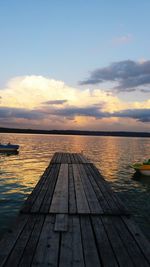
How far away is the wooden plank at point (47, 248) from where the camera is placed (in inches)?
207

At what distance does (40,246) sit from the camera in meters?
5.99

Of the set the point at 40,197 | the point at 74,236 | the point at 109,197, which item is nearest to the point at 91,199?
the point at 109,197

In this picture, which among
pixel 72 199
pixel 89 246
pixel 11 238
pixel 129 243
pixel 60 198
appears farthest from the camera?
pixel 60 198

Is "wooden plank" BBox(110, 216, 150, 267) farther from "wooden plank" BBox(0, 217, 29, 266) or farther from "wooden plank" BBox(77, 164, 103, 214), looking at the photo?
"wooden plank" BBox(0, 217, 29, 266)

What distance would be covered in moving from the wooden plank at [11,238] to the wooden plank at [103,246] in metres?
2.04

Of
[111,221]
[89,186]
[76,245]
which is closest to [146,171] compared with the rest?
[89,186]

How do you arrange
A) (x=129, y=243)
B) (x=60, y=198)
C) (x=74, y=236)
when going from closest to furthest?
(x=129, y=243)
(x=74, y=236)
(x=60, y=198)

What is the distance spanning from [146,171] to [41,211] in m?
19.6

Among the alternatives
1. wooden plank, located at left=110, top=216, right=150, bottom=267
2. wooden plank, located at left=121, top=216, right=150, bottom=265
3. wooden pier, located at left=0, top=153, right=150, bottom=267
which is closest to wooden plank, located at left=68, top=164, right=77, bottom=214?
wooden pier, located at left=0, top=153, right=150, bottom=267

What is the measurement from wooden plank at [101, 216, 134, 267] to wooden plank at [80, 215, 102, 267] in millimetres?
455

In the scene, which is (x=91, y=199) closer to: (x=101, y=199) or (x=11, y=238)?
(x=101, y=199)

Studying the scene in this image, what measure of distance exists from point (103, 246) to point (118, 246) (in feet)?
1.19

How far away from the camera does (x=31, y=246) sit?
5969 mm

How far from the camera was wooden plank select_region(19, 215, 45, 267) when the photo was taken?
5207mm
